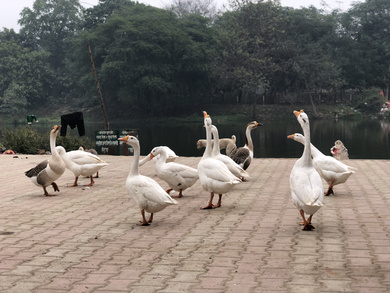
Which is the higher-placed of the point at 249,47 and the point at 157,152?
the point at 249,47

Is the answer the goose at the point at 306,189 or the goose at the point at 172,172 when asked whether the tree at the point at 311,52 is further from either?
the goose at the point at 306,189

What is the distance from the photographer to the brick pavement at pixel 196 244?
460 cm

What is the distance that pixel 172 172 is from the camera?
8.48 meters

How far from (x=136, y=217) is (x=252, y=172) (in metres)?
5.31

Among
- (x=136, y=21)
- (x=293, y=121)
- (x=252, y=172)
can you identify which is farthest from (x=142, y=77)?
(x=252, y=172)

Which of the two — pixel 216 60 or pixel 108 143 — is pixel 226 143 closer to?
pixel 108 143

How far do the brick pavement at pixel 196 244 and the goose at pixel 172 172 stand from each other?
0.34 m

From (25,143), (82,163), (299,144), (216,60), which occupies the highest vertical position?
(216,60)

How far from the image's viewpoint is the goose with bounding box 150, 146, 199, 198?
845cm

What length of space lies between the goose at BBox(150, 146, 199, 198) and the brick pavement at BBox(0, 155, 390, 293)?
1.10 ft

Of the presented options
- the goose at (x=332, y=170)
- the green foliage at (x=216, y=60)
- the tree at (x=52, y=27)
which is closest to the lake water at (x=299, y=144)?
the green foliage at (x=216, y=60)

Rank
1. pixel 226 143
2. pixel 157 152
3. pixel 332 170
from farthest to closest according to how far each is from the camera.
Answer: pixel 226 143 < pixel 332 170 < pixel 157 152

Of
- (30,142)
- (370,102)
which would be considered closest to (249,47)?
(370,102)

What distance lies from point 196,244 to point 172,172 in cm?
271
